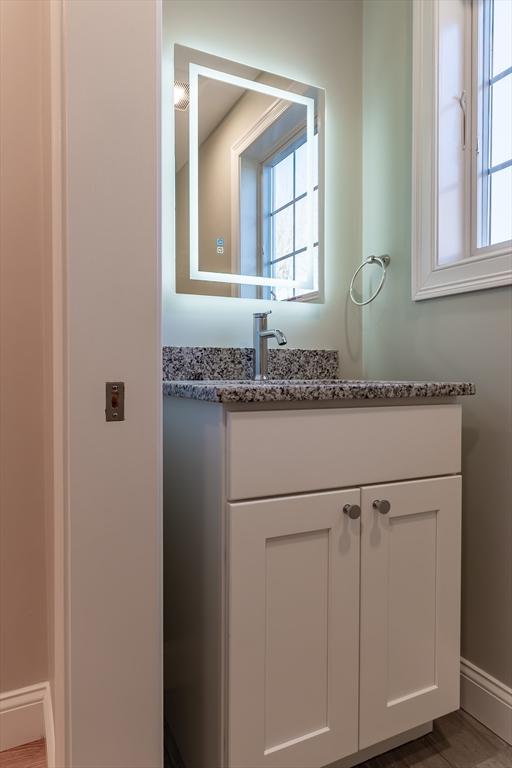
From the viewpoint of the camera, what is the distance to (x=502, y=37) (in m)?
1.36

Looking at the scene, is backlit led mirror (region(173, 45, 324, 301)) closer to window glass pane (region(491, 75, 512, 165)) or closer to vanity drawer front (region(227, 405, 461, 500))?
window glass pane (region(491, 75, 512, 165))

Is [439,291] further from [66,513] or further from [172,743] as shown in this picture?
[172,743]

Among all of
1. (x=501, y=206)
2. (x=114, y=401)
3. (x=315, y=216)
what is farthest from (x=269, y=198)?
(x=114, y=401)

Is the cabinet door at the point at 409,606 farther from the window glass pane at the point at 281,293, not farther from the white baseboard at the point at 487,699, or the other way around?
the window glass pane at the point at 281,293

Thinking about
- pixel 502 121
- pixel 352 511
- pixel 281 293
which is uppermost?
pixel 502 121

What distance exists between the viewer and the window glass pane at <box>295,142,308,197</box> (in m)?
1.60

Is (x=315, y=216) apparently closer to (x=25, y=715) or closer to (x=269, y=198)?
(x=269, y=198)

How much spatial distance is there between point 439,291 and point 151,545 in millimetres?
1050

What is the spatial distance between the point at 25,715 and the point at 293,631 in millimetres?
769

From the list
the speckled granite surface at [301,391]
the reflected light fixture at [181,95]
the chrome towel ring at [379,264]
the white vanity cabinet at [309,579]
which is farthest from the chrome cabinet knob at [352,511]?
the reflected light fixture at [181,95]

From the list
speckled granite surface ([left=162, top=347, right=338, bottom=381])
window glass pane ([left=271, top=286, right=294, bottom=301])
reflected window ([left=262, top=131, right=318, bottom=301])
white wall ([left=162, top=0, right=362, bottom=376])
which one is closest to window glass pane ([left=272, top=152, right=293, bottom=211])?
reflected window ([left=262, top=131, right=318, bottom=301])

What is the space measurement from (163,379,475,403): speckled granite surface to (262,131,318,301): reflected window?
2.13 ft

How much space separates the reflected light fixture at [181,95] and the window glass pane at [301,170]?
39 cm

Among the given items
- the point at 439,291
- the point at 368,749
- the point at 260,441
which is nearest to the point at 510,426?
the point at 439,291
